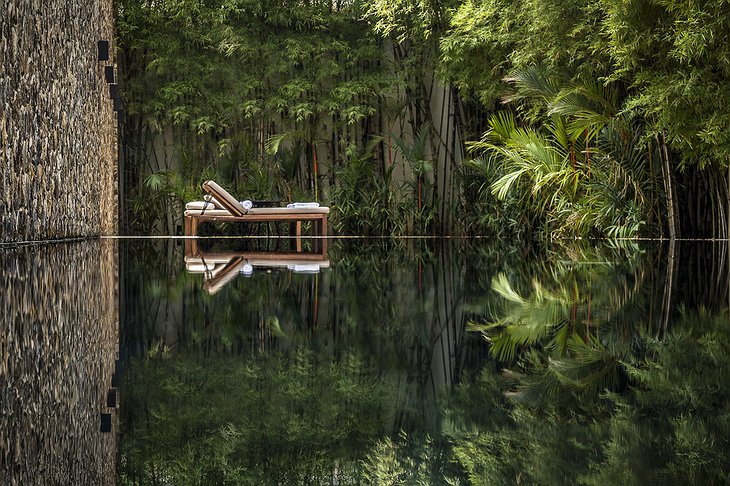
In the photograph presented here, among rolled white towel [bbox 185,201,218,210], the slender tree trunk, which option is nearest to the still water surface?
the slender tree trunk

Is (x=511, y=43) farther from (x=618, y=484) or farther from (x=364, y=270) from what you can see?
(x=618, y=484)

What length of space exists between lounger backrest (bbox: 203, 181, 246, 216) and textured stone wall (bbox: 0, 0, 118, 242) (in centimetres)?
125

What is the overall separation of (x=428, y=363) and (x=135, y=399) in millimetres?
620

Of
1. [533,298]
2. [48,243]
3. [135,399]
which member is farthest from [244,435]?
[48,243]

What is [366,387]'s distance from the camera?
149 centimetres

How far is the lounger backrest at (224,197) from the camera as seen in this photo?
973 centimetres

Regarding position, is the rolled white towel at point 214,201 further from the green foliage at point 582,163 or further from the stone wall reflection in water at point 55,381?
the stone wall reflection in water at point 55,381

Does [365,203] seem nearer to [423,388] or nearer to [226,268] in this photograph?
[226,268]

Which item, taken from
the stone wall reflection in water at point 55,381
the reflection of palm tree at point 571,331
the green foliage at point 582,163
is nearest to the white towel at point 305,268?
the reflection of palm tree at point 571,331

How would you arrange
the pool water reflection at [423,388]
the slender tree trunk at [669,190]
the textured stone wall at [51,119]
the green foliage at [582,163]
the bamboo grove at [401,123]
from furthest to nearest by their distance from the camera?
the bamboo grove at [401,123]
the green foliage at [582,163]
the slender tree trunk at [669,190]
the textured stone wall at [51,119]
the pool water reflection at [423,388]

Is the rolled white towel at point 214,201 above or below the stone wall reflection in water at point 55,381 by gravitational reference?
above

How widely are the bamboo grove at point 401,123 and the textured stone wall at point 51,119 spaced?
8.57 ft

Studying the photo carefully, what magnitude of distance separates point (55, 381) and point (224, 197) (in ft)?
27.8

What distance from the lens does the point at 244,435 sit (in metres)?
1.14
